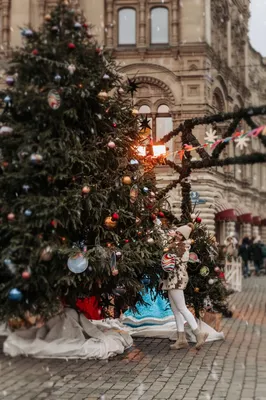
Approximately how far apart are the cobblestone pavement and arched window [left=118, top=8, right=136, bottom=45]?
2246cm

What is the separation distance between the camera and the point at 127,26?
31.2 m

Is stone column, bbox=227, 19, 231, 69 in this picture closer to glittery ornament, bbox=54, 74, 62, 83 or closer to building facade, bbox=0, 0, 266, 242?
building facade, bbox=0, 0, 266, 242

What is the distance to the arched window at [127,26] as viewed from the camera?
31188 mm

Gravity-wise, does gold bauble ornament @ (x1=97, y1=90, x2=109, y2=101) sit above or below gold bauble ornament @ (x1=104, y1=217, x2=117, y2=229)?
above

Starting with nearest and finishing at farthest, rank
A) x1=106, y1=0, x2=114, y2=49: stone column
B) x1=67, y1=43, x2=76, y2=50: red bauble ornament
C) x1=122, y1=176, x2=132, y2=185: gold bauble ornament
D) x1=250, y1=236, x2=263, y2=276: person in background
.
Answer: x1=67, y1=43, x2=76, y2=50: red bauble ornament < x1=122, y1=176, x2=132, y2=185: gold bauble ornament < x1=250, y1=236, x2=263, y2=276: person in background < x1=106, y1=0, x2=114, y2=49: stone column

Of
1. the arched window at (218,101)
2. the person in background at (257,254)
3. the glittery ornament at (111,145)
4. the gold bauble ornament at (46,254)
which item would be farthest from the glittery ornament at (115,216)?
the arched window at (218,101)

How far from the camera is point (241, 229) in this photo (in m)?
39.6

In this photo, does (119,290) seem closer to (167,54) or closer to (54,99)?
(54,99)

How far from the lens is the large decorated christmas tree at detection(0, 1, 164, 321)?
8688 millimetres

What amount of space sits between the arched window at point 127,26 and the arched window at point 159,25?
886 mm

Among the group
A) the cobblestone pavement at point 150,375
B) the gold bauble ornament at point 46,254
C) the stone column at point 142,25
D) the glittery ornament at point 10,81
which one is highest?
the stone column at point 142,25

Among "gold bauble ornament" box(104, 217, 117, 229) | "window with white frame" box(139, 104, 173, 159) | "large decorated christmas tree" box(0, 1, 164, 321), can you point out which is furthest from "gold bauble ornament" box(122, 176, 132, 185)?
"window with white frame" box(139, 104, 173, 159)

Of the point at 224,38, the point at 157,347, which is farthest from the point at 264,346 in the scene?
the point at 224,38

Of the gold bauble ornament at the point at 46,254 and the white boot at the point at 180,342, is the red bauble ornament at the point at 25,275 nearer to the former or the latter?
the gold bauble ornament at the point at 46,254
